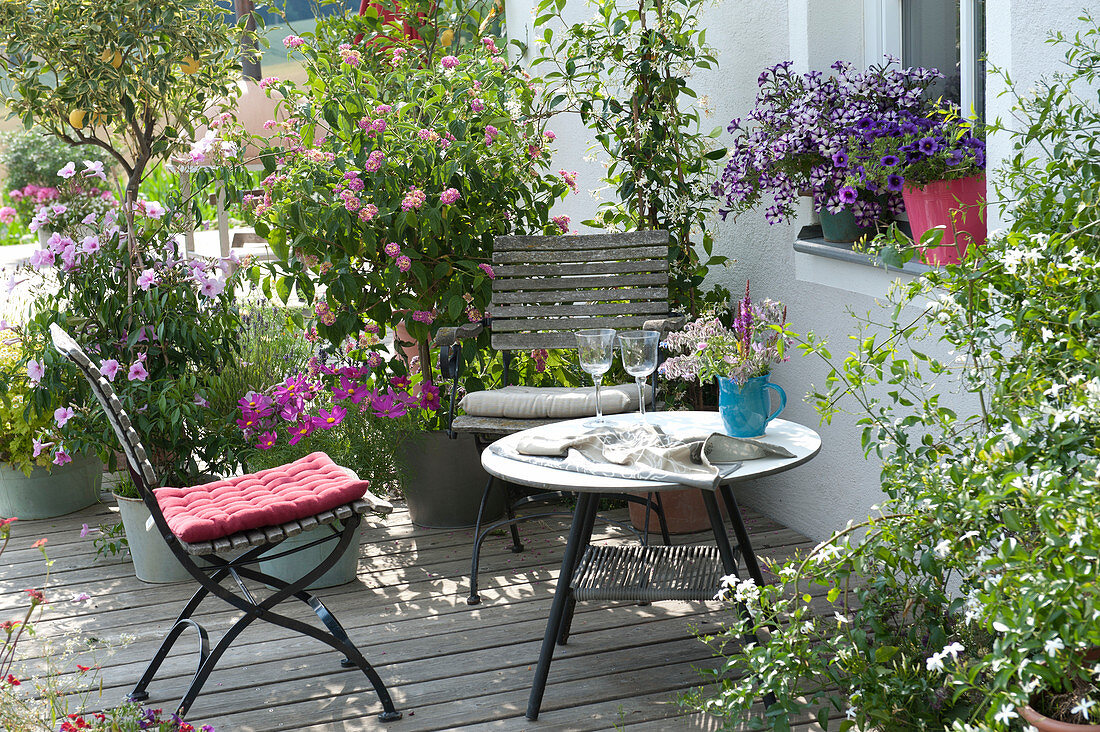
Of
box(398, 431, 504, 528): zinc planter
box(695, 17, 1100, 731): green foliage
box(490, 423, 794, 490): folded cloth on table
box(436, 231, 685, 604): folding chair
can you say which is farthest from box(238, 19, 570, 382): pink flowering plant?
box(695, 17, 1100, 731): green foliage

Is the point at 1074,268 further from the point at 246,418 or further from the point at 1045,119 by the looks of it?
the point at 246,418

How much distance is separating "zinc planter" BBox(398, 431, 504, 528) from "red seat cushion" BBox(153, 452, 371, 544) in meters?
0.87

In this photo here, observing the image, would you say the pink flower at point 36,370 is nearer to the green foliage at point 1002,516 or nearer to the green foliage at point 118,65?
the green foliage at point 118,65

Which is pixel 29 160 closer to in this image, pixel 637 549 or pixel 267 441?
pixel 267 441

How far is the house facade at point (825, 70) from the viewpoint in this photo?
247cm

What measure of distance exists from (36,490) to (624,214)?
254 centimetres

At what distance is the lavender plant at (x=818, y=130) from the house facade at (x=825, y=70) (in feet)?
0.34

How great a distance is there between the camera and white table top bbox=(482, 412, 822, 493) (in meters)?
2.26

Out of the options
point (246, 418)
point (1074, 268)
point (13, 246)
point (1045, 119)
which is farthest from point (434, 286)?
point (13, 246)

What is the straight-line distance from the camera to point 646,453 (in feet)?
7.73

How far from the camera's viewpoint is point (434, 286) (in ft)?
12.9

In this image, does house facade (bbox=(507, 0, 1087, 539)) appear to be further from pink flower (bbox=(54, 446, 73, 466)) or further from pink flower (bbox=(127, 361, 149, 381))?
pink flower (bbox=(54, 446, 73, 466))

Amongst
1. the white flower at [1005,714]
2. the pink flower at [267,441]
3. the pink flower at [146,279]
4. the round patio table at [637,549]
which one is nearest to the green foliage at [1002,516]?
the white flower at [1005,714]

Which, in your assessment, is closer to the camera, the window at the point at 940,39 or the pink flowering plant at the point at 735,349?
the pink flowering plant at the point at 735,349
